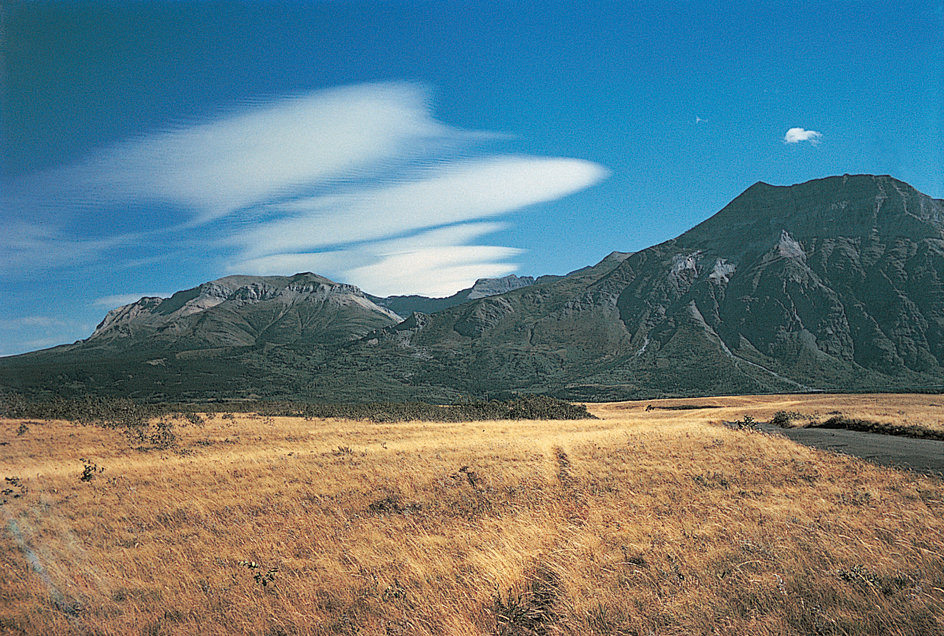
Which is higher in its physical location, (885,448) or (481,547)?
(481,547)

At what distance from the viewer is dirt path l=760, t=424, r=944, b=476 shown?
17.3 metres

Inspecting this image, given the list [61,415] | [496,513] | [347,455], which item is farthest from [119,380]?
[496,513]

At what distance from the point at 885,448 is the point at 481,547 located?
19510mm

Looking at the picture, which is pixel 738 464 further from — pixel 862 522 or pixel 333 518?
pixel 333 518

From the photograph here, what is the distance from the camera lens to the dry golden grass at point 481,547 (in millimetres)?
7480

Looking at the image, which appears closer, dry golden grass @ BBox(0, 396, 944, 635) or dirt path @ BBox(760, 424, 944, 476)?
dry golden grass @ BBox(0, 396, 944, 635)

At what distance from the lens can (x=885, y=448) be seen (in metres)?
21.5

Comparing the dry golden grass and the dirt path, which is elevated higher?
the dry golden grass

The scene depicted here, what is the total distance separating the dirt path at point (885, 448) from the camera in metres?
17.3

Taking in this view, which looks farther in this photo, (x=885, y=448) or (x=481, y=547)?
(x=885, y=448)

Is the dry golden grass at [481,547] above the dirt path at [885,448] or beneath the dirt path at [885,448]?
above

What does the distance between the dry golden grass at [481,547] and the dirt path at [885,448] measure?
1.43 meters

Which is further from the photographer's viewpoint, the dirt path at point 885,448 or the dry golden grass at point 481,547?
the dirt path at point 885,448

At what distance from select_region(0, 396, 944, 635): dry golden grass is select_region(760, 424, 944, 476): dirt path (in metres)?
1.43
